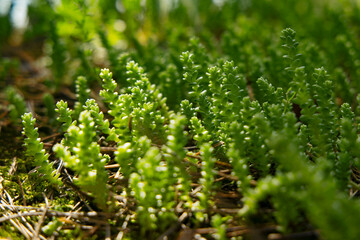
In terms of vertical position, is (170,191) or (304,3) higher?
(304,3)

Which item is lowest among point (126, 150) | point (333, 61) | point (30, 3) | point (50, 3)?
point (126, 150)

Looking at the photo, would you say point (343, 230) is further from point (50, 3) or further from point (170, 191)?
point (50, 3)

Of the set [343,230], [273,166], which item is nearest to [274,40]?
[273,166]

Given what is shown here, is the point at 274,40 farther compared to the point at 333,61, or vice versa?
the point at 274,40

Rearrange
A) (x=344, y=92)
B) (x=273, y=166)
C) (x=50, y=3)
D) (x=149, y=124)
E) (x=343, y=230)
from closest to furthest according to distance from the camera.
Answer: (x=343, y=230) → (x=273, y=166) → (x=149, y=124) → (x=344, y=92) → (x=50, y=3)

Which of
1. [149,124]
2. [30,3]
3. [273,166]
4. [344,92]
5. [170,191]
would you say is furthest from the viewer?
[30,3]

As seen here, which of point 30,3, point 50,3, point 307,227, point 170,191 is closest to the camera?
point 307,227

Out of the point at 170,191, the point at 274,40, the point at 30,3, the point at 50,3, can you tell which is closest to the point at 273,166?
the point at 170,191

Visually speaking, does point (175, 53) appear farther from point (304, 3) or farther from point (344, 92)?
point (304, 3)

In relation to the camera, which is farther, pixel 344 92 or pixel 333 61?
pixel 333 61
